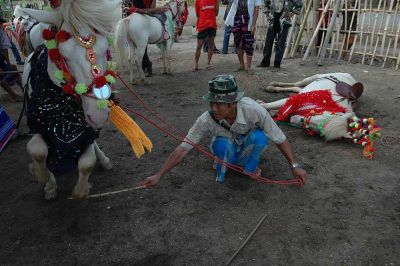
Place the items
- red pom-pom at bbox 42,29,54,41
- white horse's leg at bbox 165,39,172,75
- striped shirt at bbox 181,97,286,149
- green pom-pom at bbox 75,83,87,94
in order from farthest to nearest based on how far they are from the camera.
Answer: white horse's leg at bbox 165,39,172,75 → striped shirt at bbox 181,97,286,149 → red pom-pom at bbox 42,29,54,41 → green pom-pom at bbox 75,83,87,94

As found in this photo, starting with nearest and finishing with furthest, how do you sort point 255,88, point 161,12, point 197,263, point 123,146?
1. point 197,263
2. point 123,146
3. point 255,88
4. point 161,12

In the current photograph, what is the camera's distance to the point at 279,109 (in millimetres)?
4668

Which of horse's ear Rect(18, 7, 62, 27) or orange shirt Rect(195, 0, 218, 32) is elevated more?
horse's ear Rect(18, 7, 62, 27)

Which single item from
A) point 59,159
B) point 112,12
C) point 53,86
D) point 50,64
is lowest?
point 59,159

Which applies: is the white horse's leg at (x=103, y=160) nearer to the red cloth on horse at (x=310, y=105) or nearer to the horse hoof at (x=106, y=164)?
the horse hoof at (x=106, y=164)

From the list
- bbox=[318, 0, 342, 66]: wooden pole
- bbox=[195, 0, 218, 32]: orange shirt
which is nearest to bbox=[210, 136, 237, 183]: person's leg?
bbox=[195, 0, 218, 32]: orange shirt

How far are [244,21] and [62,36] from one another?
205 inches

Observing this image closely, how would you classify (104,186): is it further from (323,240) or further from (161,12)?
(161,12)

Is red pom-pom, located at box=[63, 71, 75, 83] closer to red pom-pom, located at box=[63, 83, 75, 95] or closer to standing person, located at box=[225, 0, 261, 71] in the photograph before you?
red pom-pom, located at box=[63, 83, 75, 95]

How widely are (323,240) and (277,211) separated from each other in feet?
1.46

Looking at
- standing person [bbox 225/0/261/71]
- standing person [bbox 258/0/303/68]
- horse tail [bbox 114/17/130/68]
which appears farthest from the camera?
standing person [bbox 258/0/303/68]

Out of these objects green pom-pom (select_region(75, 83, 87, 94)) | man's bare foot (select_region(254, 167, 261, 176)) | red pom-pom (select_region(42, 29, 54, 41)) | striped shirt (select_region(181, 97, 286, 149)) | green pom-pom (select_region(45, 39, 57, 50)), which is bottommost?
man's bare foot (select_region(254, 167, 261, 176))

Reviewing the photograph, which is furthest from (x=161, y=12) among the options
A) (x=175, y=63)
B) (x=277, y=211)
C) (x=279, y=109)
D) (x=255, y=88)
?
(x=277, y=211)

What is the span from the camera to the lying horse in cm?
381
